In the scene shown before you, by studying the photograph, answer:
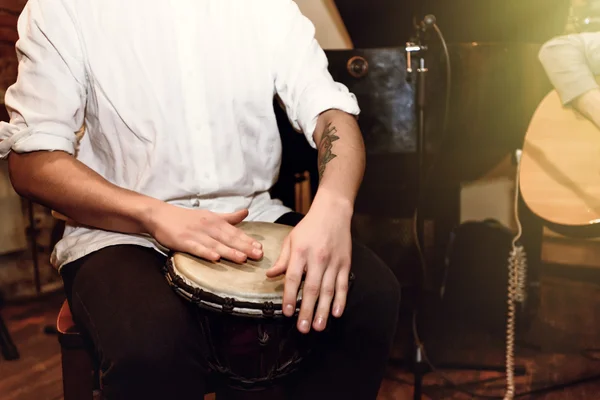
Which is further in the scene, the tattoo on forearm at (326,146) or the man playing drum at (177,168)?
the tattoo on forearm at (326,146)

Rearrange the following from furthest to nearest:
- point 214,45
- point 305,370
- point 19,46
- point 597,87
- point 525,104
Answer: point 525,104
point 597,87
point 214,45
point 19,46
point 305,370

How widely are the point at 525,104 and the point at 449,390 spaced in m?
0.93

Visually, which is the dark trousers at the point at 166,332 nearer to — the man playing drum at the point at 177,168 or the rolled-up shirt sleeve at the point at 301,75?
the man playing drum at the point at 177,168

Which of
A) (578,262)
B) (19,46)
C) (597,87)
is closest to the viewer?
(19,46)

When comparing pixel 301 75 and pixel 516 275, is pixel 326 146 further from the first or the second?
pixel 516 275

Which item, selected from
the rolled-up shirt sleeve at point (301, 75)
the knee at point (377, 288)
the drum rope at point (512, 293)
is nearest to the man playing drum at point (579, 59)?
the drum rope at point (512, 293)

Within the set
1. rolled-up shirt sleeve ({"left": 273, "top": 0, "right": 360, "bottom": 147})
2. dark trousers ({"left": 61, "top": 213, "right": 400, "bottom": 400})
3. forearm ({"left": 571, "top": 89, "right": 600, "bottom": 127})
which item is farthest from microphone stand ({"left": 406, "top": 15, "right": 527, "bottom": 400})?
dark trousers ({"left": 61, "top": 213, "right": 400, "bottom": 400})

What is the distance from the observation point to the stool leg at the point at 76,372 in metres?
1.10

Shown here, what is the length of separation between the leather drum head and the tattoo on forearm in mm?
212

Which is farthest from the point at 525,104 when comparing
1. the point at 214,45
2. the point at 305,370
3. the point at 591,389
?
the point at 305,370

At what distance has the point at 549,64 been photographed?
1766 millimetres

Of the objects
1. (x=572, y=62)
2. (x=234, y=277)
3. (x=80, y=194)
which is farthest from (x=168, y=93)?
(x=572, y=62)

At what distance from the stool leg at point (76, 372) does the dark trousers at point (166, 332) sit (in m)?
0.10

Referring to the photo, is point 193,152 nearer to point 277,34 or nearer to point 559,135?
point 277,34
